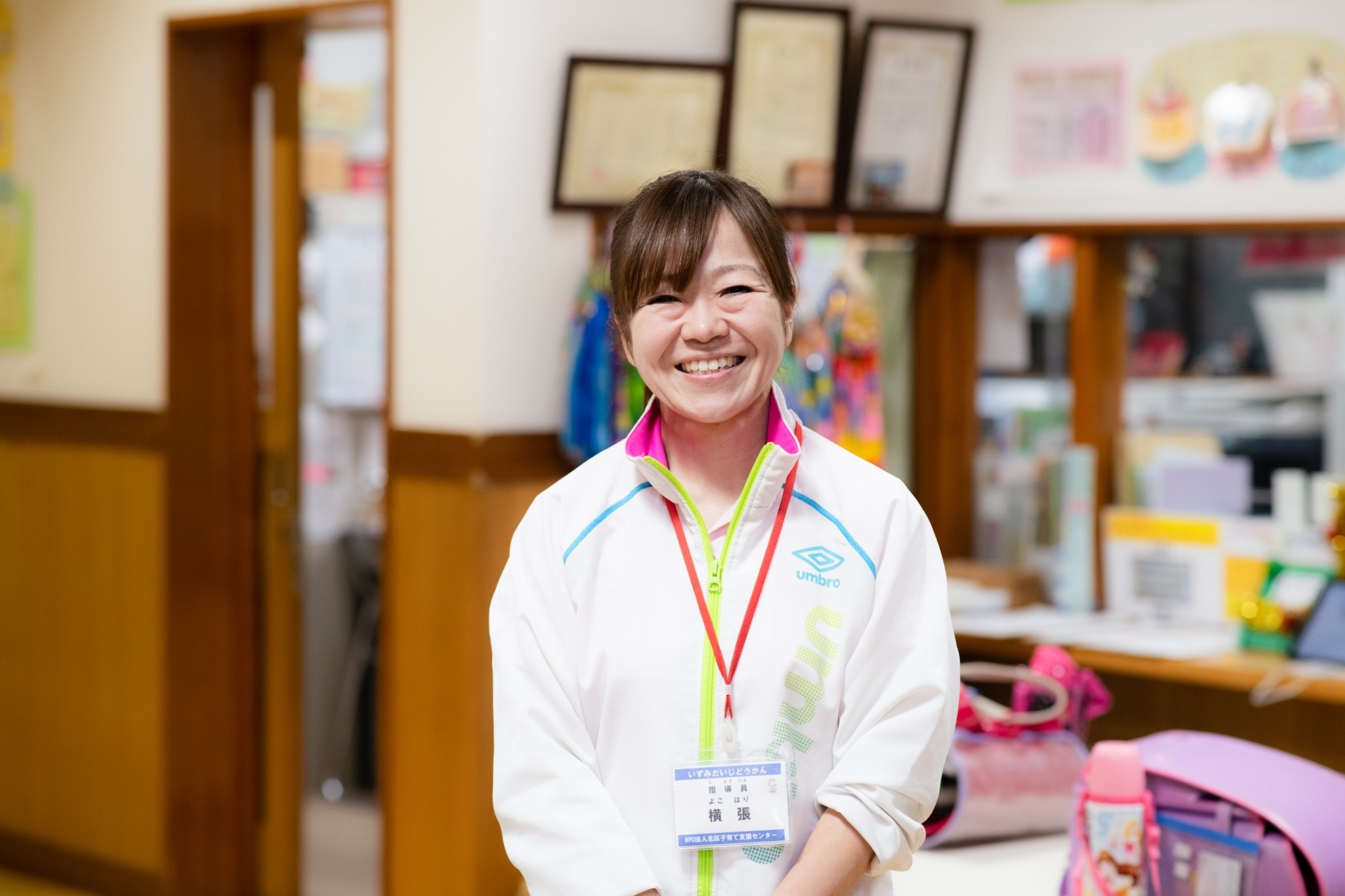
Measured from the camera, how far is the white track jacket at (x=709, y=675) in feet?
4.88

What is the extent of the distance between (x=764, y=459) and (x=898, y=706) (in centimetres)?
28

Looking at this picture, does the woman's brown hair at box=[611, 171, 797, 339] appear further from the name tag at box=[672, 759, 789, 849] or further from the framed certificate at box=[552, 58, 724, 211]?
the framed certificate at box=[552, 58, 724, 211]

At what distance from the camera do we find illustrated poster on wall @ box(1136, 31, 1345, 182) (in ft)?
11.1

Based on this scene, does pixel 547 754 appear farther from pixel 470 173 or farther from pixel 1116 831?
pixel 470 173

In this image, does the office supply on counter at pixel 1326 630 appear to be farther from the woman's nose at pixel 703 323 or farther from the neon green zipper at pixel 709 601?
the woman's nose at pixel 703 323

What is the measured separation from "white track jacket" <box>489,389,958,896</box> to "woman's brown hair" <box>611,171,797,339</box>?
17 centimetres

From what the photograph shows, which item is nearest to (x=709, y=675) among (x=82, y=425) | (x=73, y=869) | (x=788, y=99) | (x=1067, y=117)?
(x=788, y=99)

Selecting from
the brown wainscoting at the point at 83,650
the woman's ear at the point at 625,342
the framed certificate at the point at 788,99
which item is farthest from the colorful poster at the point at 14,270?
the woman's ear at the point at 625,342

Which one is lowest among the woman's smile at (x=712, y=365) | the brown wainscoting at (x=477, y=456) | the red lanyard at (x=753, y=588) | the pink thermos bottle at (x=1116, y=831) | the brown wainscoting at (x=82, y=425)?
the pink thermos bottle at (x=1116, y=831)

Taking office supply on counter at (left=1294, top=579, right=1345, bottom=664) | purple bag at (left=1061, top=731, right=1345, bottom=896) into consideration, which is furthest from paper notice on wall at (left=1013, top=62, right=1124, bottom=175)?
purple bag at (left=1061, top=731, right=1345, bottom=896)

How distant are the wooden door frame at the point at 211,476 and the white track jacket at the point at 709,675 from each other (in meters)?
2.62

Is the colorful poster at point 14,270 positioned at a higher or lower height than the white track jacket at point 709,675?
higher

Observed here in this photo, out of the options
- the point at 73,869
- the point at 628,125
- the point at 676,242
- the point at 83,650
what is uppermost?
the point at 628,125

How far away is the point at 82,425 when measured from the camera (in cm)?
412
